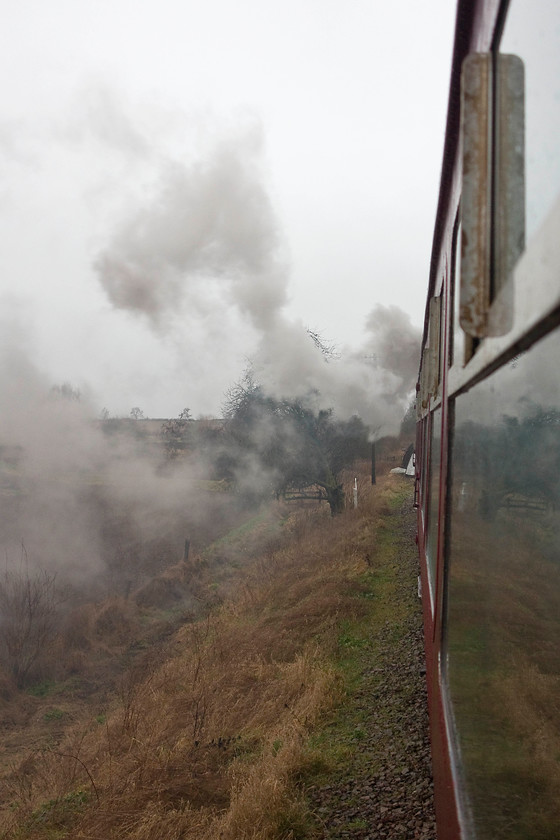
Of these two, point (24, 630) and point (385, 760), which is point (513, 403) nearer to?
point (385, 760)

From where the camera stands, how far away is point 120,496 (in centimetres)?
2711

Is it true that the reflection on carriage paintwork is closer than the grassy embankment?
Yes

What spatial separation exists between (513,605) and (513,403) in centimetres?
38

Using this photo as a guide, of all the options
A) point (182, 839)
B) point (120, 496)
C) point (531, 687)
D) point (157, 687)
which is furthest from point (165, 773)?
point (120, 496)

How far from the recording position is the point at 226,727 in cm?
609

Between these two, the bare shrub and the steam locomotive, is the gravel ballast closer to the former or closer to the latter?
the steam locomotive

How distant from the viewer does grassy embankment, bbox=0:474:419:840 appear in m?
4.44

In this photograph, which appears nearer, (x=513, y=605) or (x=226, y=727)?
(x=513, y=605)

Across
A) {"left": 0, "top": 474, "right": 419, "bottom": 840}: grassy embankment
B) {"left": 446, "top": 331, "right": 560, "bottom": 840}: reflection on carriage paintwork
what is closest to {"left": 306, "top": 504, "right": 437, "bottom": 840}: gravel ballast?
{"left": 0, "top": 474, "right": 419, "bottom": 840}: grassy embankment

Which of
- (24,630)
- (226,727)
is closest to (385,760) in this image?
(226,727)

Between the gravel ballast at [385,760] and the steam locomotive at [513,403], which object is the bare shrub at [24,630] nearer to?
the gravel ballast at [385,760]

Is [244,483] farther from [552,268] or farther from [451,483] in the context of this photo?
[552,268]

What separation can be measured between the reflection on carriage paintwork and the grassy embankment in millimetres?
3117

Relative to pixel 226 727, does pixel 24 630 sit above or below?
below
